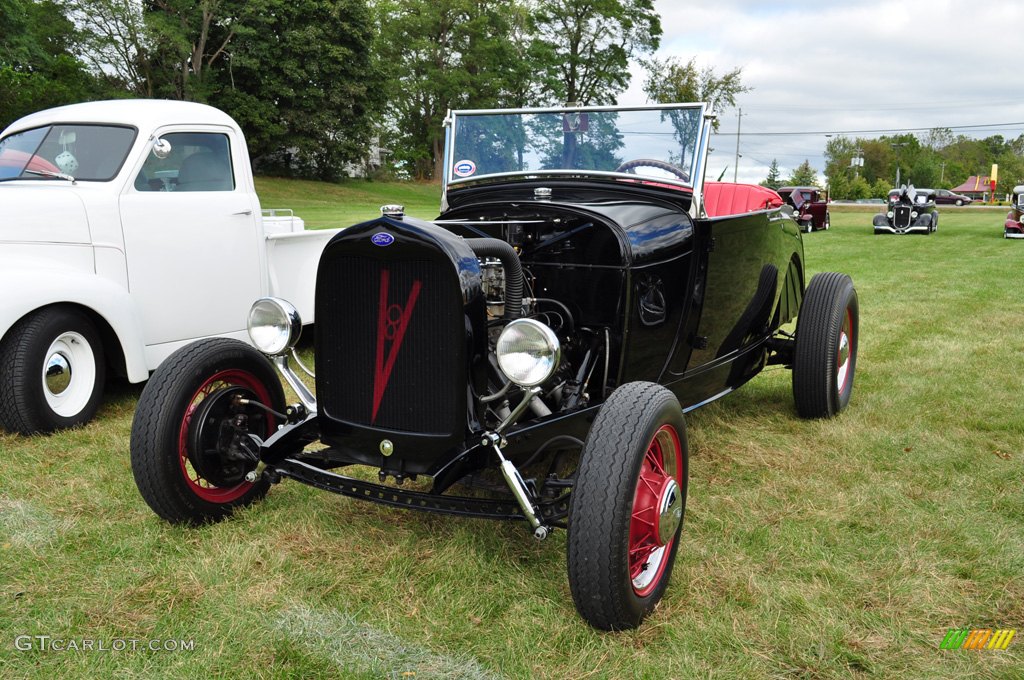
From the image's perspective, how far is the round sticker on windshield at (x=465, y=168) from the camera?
424 centimetres

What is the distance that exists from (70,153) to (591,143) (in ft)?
11.4

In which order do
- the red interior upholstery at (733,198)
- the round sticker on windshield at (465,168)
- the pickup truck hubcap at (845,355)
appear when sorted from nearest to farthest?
the round sticker on windshield at (465,168) → the pickup truck hubcap at (845,355) → the red interior upholstery at (733,198)

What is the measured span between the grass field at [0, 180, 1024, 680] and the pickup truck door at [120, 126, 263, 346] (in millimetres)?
952

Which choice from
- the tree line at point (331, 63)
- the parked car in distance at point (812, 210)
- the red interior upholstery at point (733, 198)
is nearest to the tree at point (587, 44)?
the tree line at point (331, 63)

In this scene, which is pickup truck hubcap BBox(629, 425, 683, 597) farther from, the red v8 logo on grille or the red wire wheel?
the red wire wheel

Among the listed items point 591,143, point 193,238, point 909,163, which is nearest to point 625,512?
point 591,143

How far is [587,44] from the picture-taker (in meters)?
41.8

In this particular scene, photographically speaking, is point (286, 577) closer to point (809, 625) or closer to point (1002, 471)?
point (809, 625)

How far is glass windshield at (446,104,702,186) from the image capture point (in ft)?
12.8

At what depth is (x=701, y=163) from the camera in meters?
3.84

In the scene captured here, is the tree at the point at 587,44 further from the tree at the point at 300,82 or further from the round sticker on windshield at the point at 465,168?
the round sticker on windshield at the point at 465,168

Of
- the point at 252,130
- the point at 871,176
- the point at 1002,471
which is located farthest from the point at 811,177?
the point at 1002,471

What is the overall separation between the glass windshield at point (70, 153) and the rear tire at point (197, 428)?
8.05 ft

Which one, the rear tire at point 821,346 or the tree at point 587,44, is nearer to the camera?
the rear tire at point 821,346
